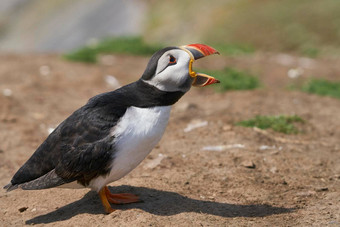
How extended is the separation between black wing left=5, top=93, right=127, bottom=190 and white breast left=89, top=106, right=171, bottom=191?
0.21 ft

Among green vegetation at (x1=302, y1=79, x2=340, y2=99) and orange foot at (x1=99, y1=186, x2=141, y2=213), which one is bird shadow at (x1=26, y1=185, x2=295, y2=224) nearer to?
orange foot at (x1=99, y1=186, x2=141, y2=213)

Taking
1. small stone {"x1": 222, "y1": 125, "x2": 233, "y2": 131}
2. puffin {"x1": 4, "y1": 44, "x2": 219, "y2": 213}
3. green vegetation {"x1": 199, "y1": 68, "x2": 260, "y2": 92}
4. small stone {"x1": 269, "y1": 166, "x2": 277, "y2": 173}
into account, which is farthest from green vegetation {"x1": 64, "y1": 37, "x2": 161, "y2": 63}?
puffin {"x1": 4, "y1": 44, "x2": 219, "y2": 213}

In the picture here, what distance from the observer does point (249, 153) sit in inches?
233

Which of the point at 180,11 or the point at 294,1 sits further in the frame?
the point at 180,11

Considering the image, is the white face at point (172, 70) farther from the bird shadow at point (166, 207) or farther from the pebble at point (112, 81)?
the pebble at point (112, 81)

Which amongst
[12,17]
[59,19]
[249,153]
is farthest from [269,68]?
[12,17]

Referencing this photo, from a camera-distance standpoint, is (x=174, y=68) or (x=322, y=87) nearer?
(x=174, y=68)

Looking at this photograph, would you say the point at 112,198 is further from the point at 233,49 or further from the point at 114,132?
the point at 233,49

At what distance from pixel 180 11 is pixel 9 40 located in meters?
10.0

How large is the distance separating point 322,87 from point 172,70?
5552mm

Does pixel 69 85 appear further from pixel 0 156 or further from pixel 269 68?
pixel 269 68

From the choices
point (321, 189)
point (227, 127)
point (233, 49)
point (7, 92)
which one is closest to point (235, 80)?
point (227, 127)

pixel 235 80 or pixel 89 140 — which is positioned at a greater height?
pixel 89 140

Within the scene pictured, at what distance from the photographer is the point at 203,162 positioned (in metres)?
5.70
